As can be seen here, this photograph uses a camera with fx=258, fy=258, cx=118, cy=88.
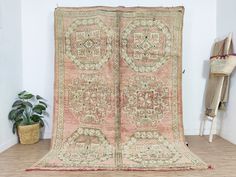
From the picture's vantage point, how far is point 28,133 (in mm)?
2902

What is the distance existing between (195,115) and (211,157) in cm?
93

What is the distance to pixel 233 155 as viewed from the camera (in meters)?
2.50

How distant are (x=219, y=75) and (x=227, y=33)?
0.53 metres

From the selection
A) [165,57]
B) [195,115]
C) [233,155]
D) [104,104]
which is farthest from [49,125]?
[233,155]

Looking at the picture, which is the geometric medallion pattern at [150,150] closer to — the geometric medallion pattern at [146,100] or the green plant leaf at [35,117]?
the geometric medallion pattern at [146,100]

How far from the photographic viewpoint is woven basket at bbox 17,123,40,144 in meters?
2.88

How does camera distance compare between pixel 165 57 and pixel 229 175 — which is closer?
pixel 229 175

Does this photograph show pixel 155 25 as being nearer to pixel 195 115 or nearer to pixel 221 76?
pixel 221 76

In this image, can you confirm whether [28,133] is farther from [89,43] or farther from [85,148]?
[89,43]

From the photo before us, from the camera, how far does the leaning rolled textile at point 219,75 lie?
9.09 feet

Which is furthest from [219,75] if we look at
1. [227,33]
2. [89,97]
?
[89,97]

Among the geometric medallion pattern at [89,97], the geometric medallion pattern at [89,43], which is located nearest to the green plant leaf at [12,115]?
the geometric medallion pattern at [89,97]

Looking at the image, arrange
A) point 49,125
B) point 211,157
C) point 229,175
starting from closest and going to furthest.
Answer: point 229,175
point 211,157
point 49,125

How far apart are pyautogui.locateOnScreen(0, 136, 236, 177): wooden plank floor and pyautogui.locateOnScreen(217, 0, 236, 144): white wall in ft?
0.42
